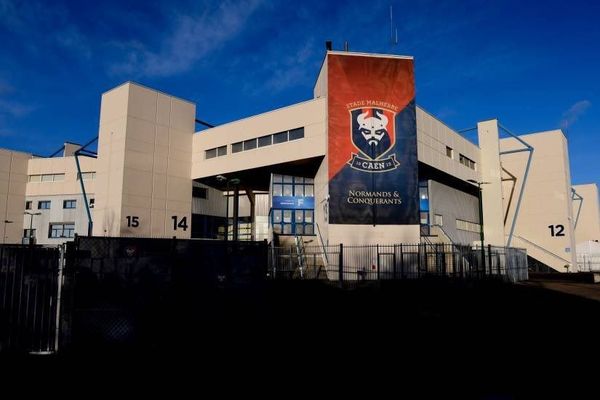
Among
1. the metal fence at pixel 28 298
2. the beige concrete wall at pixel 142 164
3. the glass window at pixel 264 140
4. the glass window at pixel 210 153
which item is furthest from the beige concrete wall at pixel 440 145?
the metal fence at pixel 28 298

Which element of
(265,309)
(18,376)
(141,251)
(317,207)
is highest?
(317,207)

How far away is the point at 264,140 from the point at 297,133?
2.98m

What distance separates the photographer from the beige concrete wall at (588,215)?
65438 mm

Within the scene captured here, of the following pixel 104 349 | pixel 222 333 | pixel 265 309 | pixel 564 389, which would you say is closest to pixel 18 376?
pixel 104 349

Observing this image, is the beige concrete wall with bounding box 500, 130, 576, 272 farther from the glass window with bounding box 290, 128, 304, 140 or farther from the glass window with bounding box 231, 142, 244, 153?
the glass window with bounding box 231, 142, 244, 153

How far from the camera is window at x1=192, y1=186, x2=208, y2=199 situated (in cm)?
3934

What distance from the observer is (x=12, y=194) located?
50594mm

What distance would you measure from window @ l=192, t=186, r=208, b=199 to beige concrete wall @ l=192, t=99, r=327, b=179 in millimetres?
1602

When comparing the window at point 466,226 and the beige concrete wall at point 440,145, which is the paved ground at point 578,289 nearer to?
the beige concrete wall at point 440,145

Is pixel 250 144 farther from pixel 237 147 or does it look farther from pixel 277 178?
pixel 277 178

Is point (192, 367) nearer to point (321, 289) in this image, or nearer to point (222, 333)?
point (222, 333)

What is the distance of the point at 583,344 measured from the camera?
10.2 m

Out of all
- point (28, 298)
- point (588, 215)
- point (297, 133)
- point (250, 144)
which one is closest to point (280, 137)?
point (297, 133)

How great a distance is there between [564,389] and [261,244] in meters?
6.21
